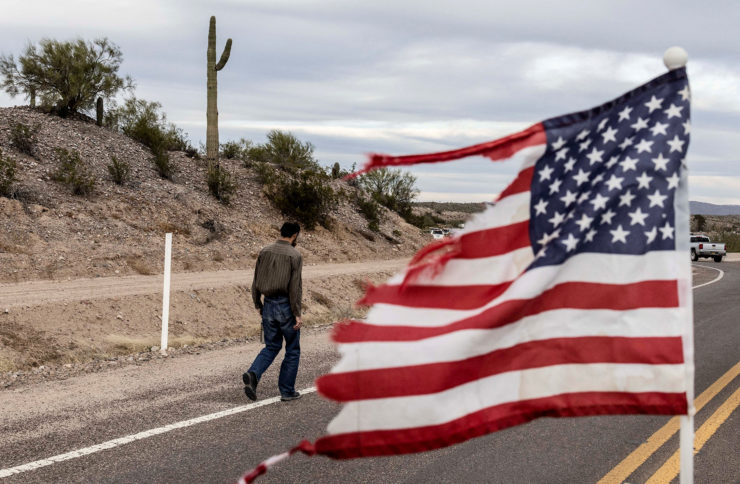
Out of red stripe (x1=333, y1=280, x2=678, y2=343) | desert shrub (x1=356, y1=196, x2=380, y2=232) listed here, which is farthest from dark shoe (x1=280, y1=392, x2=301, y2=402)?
desert shrub (x1=356, y1=196, x2=380, y2=232)

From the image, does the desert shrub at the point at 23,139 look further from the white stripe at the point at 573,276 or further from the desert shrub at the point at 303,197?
the white stripe at the point at 573,276

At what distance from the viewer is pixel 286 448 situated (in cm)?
602

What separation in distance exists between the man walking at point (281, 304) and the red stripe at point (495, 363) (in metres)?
4.83

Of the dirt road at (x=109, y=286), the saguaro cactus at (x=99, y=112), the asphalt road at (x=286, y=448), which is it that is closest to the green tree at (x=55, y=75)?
the saguaro cactus at (x=99, y=112)

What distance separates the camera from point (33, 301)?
548 inches

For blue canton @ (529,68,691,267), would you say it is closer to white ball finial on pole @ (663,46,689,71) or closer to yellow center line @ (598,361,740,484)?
white ball finial on pole @ (663,46,689,71)

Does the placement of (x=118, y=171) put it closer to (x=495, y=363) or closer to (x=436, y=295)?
(x=436, y=295)

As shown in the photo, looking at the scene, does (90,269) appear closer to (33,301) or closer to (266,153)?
(33,301)

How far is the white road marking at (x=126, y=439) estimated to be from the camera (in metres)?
5.40

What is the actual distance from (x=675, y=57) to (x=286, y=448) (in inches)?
Result: 172

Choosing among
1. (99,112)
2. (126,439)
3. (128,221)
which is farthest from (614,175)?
(99,112)

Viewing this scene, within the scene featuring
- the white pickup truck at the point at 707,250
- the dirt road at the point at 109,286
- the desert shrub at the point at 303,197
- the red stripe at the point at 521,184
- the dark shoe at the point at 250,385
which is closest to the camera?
the red stripe at the point at 521,184

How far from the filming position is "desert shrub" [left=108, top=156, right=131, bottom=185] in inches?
1002

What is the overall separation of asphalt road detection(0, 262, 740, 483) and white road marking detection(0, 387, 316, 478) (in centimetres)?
9
